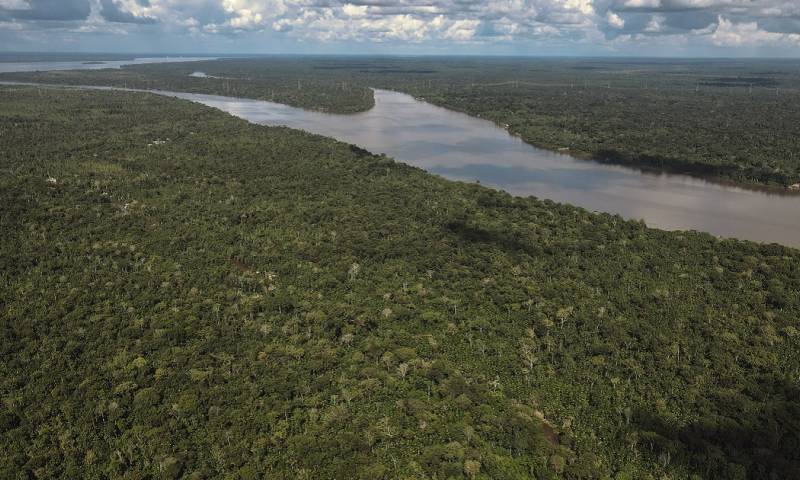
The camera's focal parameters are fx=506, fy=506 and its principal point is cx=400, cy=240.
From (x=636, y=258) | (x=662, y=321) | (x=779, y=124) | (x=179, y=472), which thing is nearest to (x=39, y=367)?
(x=179, y=472)

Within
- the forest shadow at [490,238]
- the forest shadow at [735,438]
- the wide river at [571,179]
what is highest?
the wide river at [571,179]

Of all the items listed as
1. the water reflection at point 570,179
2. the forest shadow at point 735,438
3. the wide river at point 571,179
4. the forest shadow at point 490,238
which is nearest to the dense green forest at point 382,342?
the forest shadow at point 735,438

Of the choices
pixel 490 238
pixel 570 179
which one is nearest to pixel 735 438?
pixel 490 238

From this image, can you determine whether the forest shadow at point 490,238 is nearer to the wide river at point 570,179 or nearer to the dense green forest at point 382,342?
the dense green forest at point 382,342

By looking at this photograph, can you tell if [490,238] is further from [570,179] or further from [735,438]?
[570,179]

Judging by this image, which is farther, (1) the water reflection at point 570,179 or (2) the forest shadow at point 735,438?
(1) the water reflection at point 570,179

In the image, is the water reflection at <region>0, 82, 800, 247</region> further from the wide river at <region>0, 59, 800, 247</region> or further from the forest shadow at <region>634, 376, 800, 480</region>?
the forest shadow at <region>634, 376, 800, 480</region>
